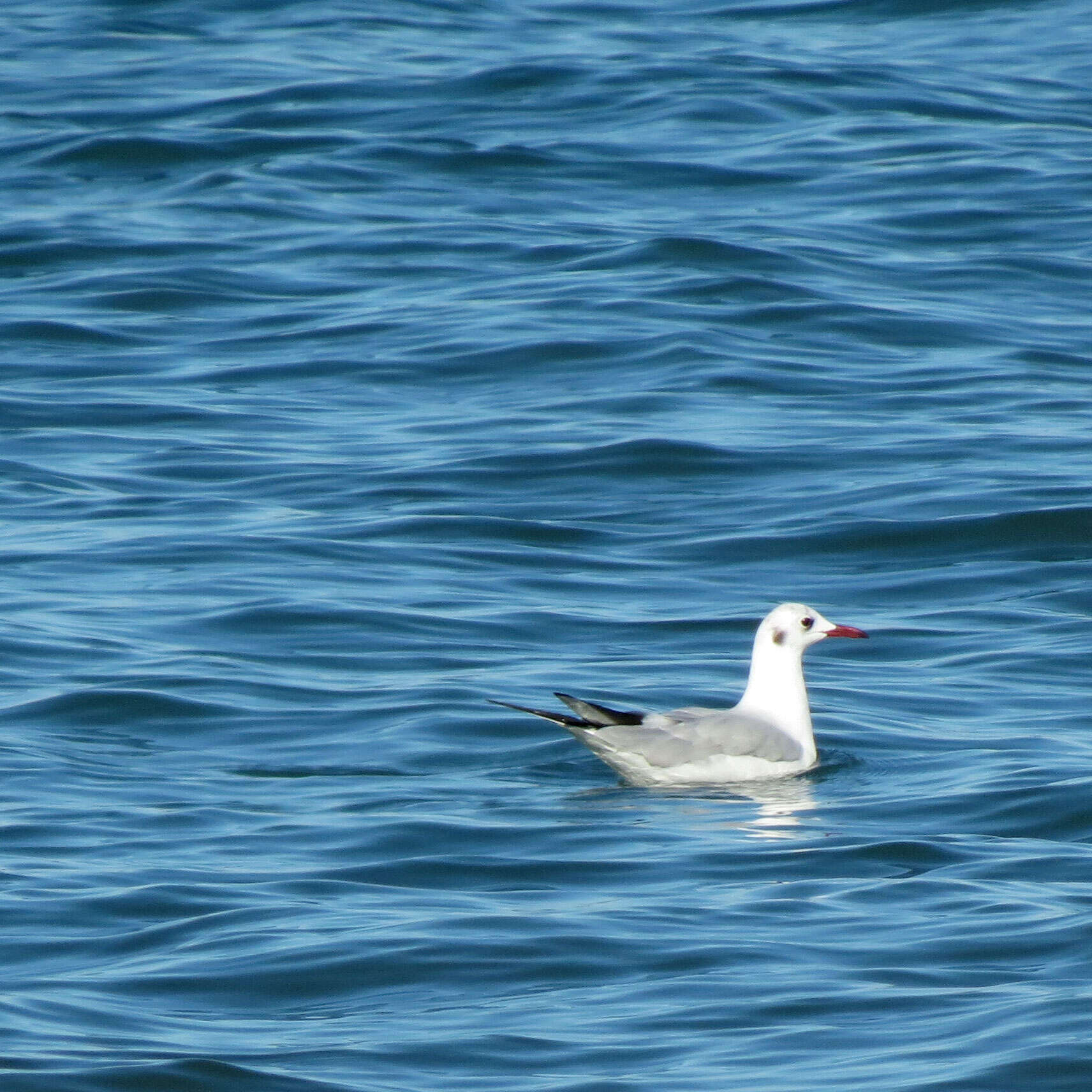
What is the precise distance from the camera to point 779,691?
10.0 m

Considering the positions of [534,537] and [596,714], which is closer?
[596,714]

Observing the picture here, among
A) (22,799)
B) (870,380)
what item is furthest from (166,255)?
(22,799)

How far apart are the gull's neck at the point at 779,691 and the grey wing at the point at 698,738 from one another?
3.5 inches

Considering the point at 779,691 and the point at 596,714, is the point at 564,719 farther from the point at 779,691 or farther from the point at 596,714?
the point at 779,691

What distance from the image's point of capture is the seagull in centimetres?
922

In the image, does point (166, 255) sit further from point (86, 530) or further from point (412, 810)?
point (412, 810)

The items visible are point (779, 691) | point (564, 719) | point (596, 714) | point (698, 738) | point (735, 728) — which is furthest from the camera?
point (779, 691)

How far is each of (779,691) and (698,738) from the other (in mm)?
712

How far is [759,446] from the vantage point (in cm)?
1441

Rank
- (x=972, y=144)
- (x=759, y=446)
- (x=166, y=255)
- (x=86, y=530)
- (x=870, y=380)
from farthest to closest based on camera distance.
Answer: (x=972, y=144) < (x=166, y=255) < (x=870, y=380) < (x=759, y=446) < (x=86, y=530)

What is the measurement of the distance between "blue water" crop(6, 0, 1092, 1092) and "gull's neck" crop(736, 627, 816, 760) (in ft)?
0.62

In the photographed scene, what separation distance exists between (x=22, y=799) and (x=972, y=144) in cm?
1514

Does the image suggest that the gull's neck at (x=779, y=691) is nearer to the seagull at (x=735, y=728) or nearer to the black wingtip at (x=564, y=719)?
the seagull at (x=735, y=728)

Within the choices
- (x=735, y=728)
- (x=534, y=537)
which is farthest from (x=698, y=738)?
(x=534, y=537)
